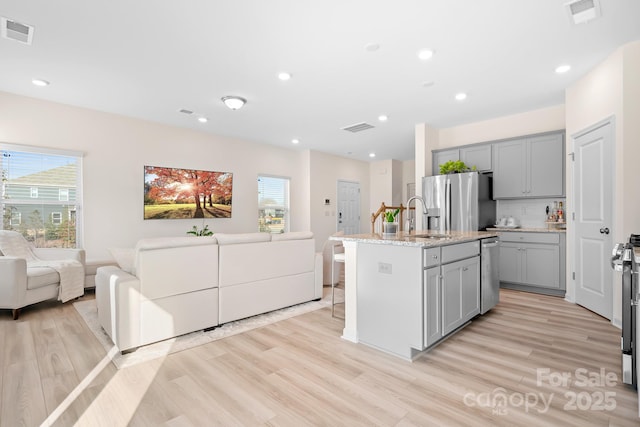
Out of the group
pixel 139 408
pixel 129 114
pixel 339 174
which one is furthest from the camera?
pixel 339 174

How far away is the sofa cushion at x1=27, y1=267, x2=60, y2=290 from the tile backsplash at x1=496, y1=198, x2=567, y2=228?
6567mm

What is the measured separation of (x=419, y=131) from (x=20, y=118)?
19.6ft

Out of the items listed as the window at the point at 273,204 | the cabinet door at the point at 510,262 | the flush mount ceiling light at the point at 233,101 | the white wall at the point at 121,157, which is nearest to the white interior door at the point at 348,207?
the window at the point at 273,204

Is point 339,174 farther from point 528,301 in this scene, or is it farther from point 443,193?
point 528,301

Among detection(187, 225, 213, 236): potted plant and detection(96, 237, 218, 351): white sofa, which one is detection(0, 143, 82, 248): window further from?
detection(96, 237, 218, 351): white sofa

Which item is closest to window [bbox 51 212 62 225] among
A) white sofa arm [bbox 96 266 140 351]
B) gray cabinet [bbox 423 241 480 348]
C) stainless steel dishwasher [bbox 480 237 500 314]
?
white sofa arm [bbox 96 266 140 351]

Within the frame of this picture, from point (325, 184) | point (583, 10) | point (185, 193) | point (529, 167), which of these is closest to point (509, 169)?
point (529, 167)

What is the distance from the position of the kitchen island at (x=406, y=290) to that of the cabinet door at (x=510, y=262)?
217 centimetres

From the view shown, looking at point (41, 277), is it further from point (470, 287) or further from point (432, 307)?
point (470, 287)

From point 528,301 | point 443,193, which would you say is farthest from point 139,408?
point 443,193

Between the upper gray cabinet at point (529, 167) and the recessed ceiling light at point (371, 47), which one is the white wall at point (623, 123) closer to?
the upper gray cabinet at point (529, 167)

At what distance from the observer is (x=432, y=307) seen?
2.45 meters

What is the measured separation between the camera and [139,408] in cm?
182

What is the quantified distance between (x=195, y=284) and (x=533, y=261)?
14.9 ft
